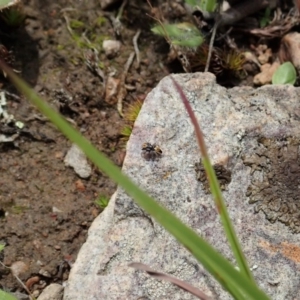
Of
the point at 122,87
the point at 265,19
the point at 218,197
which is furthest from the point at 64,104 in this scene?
the point at 218,197

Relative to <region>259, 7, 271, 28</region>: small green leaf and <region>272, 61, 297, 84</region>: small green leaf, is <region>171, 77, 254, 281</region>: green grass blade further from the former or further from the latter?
<region>259, 7, 271, 28</region>: small green leaf

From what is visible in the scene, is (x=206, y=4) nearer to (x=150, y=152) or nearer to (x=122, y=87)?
(x=122, y=87)

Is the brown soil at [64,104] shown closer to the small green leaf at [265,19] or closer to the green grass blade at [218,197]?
the small green leaf at [265,19]

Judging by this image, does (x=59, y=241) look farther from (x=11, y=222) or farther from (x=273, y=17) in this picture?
(x=273, y=17)

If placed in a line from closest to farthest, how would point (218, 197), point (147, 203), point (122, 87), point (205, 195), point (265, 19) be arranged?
point (147, 203)
point (218, 197)
point (205, 195)
point (122, 87)
point (265, 19)

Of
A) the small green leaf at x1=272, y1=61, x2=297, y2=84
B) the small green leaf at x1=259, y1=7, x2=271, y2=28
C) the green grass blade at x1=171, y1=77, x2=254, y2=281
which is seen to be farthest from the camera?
the small green leaf at x1=259, y1=7, x2=271, y2=28

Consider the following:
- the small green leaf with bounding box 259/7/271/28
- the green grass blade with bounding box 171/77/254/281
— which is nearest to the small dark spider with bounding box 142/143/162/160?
the green grass blade with bounding box 171/77/254/281

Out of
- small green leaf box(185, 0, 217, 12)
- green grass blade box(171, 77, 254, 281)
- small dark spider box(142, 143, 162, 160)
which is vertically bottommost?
small dark spider box(142, 143, 162, 160)
